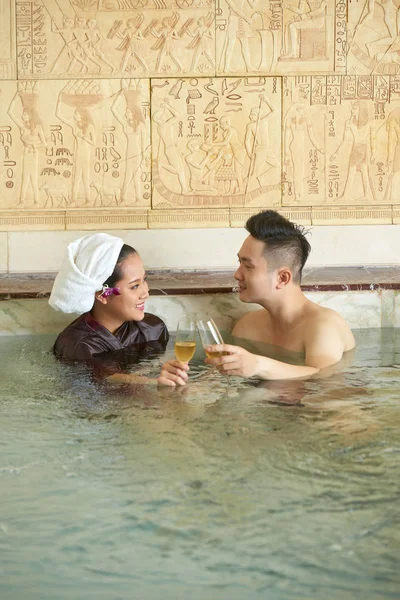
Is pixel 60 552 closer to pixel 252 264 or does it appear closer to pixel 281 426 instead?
pixel 281 426

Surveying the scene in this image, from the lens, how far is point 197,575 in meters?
2.36

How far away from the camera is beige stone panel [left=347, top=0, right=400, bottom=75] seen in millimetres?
7441

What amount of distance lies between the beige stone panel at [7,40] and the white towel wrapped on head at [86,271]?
3.24m

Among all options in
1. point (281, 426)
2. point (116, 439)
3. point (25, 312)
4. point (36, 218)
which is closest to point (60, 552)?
point (116, 439)

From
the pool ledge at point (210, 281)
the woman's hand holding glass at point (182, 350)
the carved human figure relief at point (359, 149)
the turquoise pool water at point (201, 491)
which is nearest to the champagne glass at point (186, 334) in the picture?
the woman's hand holding glass at point (182, 350)

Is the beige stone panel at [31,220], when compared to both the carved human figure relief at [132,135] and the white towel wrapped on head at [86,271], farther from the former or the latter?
the white towel wrapped on head at [86,271]

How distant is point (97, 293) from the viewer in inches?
189

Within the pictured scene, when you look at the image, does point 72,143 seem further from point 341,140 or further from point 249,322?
point 249,322

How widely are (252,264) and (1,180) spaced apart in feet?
11.0

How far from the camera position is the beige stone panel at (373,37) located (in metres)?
7.44

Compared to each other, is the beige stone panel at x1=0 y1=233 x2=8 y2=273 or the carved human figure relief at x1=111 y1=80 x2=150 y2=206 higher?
the carved human figure relief at x1=111 y1=80 x2=150 y2=206

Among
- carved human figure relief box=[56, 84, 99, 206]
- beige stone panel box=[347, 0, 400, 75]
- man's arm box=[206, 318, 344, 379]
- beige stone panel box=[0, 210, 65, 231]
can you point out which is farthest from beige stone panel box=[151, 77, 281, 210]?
man's arm box=[206, 318, 344, 379]

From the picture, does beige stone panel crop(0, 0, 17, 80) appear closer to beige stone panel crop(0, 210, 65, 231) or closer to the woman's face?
beige stone panel crop(0, 210, 65, 231)

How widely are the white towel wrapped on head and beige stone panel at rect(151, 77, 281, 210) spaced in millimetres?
2815
